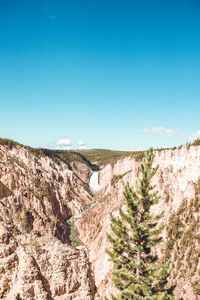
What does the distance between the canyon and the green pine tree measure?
192 centimetres

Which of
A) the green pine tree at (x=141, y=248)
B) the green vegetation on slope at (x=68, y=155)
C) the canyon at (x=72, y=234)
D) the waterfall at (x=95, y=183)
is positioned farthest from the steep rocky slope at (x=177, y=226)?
the waterfall at (x=95, y=183)

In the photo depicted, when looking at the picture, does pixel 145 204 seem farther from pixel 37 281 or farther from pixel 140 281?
pixel 37 281

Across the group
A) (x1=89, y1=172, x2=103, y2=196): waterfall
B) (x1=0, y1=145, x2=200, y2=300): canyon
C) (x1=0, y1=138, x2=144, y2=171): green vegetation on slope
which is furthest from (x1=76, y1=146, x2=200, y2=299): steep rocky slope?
(x1=89, y1=172, x2=103, y2=196): waterfall

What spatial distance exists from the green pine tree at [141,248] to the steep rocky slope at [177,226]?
1934 millimetres

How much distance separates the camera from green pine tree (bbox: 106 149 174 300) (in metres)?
10.6

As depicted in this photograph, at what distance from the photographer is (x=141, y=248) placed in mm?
10742

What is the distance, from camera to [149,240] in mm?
11203

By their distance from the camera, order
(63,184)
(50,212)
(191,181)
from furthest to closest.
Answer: (63,184), (50,212), (191,181)

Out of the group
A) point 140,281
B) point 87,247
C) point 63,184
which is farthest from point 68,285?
point 63,184

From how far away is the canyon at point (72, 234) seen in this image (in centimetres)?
985

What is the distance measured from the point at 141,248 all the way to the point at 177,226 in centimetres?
1881

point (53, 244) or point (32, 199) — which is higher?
point (53, 244)

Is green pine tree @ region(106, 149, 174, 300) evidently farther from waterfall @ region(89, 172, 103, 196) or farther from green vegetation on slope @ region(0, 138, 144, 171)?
waterfall @ region(89, 172, 103, 196)

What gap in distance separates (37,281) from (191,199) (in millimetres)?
24618
